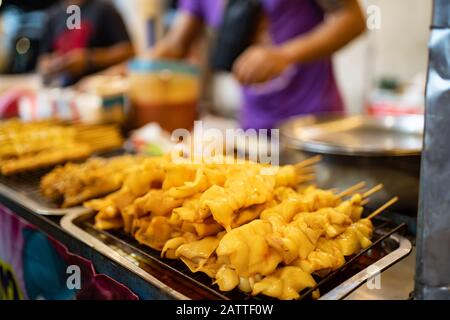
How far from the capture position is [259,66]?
2.62 meters

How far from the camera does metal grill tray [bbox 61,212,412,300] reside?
46.9 inches

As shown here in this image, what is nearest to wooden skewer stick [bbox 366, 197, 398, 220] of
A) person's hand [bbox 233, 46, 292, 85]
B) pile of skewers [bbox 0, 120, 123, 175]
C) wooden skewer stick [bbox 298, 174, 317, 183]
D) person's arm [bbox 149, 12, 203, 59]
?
wooden skewer stick [bbox 298, 174, 317, 183]

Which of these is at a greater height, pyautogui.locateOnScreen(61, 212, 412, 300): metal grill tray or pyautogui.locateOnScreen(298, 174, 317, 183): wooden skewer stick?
pyautogui.locateOnScreen(298, 174, 317, 183): wooden skewer stick

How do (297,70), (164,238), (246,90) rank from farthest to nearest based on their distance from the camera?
1. (246,90)
2. (297,70)
3. (164,238)

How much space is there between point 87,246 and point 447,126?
1060 mm

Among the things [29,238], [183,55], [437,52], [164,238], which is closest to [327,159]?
[164,238]

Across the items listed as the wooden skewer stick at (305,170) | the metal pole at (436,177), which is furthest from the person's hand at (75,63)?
the metal pole at (436,177)

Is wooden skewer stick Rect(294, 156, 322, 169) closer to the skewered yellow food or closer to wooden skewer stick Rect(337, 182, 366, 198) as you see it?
wooden skewer stick Rect(337, 182, 366, 198)

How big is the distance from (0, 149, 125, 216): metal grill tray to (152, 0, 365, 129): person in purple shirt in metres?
1.24

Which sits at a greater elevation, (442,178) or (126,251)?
(442,178)

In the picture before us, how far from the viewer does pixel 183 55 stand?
14.0 feet

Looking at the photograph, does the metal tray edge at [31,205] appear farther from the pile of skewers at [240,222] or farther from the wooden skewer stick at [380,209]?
the wooden skewer stick at [380,209]
